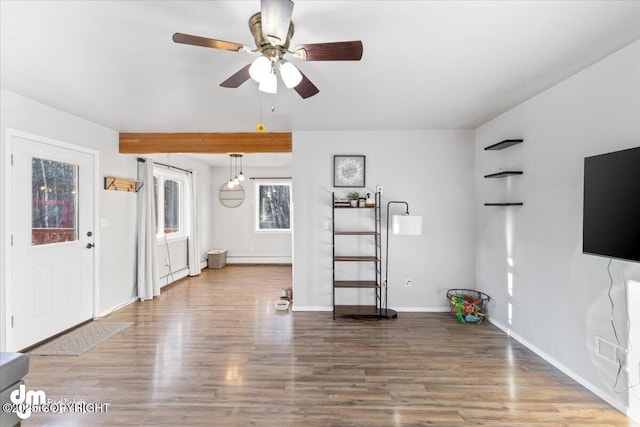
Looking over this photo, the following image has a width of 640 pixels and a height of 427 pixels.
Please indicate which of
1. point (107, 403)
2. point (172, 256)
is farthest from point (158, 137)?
point (107, 403)

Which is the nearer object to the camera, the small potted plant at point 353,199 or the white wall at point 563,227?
the white wall at point 563,227

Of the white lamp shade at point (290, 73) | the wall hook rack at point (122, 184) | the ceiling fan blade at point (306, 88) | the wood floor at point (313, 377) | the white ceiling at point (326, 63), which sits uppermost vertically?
the white ceiling at point (326, 63)

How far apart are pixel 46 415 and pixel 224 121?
10.2ft

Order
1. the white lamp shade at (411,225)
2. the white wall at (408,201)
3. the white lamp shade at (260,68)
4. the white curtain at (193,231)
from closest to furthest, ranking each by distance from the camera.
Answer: the white lamp shade at (260,68) → the white lamp shade at (411,225) → the white wall at (408,201) → the white curtain at (193,231)

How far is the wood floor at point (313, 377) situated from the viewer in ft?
6.84

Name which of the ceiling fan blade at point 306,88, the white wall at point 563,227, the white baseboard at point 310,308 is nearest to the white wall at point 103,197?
the white baseboard at point 310,308

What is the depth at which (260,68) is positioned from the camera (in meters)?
1.53

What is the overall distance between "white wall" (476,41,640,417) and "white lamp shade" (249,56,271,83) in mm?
2349

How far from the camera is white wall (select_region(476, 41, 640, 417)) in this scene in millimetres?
2094

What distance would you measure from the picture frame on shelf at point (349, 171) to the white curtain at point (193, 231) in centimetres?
357

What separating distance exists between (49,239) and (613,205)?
4919 mm

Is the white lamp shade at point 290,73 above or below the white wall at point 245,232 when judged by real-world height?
above

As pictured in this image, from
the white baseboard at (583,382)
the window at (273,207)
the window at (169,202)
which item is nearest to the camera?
the white baseboard at (583,382)

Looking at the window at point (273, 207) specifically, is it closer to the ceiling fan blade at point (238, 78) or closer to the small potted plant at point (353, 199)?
the small potted plant at point (353, 199)
